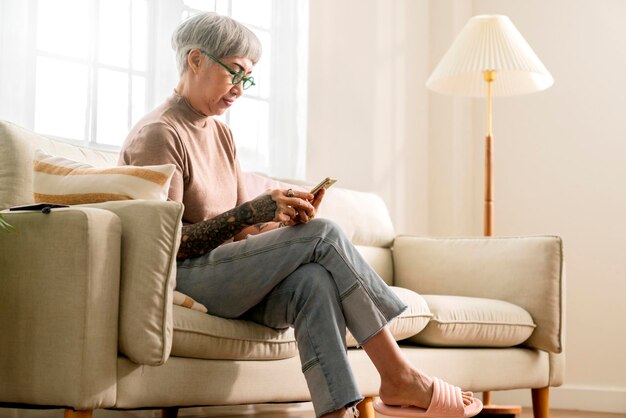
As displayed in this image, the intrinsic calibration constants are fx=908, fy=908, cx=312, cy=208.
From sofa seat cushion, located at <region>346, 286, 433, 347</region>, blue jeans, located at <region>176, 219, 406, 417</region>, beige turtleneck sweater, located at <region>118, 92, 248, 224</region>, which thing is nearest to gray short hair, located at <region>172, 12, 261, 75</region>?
beige turtleneck sweater, located at <region>118, 92, 248, 224</region>

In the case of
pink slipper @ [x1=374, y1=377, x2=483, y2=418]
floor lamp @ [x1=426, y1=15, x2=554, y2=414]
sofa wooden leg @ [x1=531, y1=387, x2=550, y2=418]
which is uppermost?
floor lamp @ [x1=426, y1=15, x2=554, y2=414]

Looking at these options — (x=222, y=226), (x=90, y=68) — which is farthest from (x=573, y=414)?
(x=90, y=68)

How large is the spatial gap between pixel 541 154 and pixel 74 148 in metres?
2.42

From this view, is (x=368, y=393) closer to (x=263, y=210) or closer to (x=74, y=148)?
(x=263, y=210)

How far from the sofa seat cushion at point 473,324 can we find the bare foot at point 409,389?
0.62m

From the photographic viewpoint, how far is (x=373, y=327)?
77.9 inches

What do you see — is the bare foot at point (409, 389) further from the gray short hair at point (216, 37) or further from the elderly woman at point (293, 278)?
the gray short hair at point (216, 37)

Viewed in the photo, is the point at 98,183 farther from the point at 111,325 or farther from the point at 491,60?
the point at 491,60

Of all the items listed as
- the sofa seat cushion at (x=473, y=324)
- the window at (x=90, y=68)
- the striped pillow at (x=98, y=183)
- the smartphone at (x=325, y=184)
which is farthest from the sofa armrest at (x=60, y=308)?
the sofa seat cushion at (x=473, y=324)

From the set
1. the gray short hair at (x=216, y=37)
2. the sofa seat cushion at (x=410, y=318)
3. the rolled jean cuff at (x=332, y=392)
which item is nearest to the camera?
the rolled jean cuff at (x=332, y=392)

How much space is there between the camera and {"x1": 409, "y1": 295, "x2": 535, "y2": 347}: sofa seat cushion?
105 inches

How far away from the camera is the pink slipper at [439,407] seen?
204 cm

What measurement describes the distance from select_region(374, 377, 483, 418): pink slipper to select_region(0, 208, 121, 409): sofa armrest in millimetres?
638

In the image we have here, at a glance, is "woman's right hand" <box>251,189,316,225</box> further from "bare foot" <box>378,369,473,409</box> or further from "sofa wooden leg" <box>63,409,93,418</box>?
"sofa wooden leg" <box>63,409,93,418</box>
